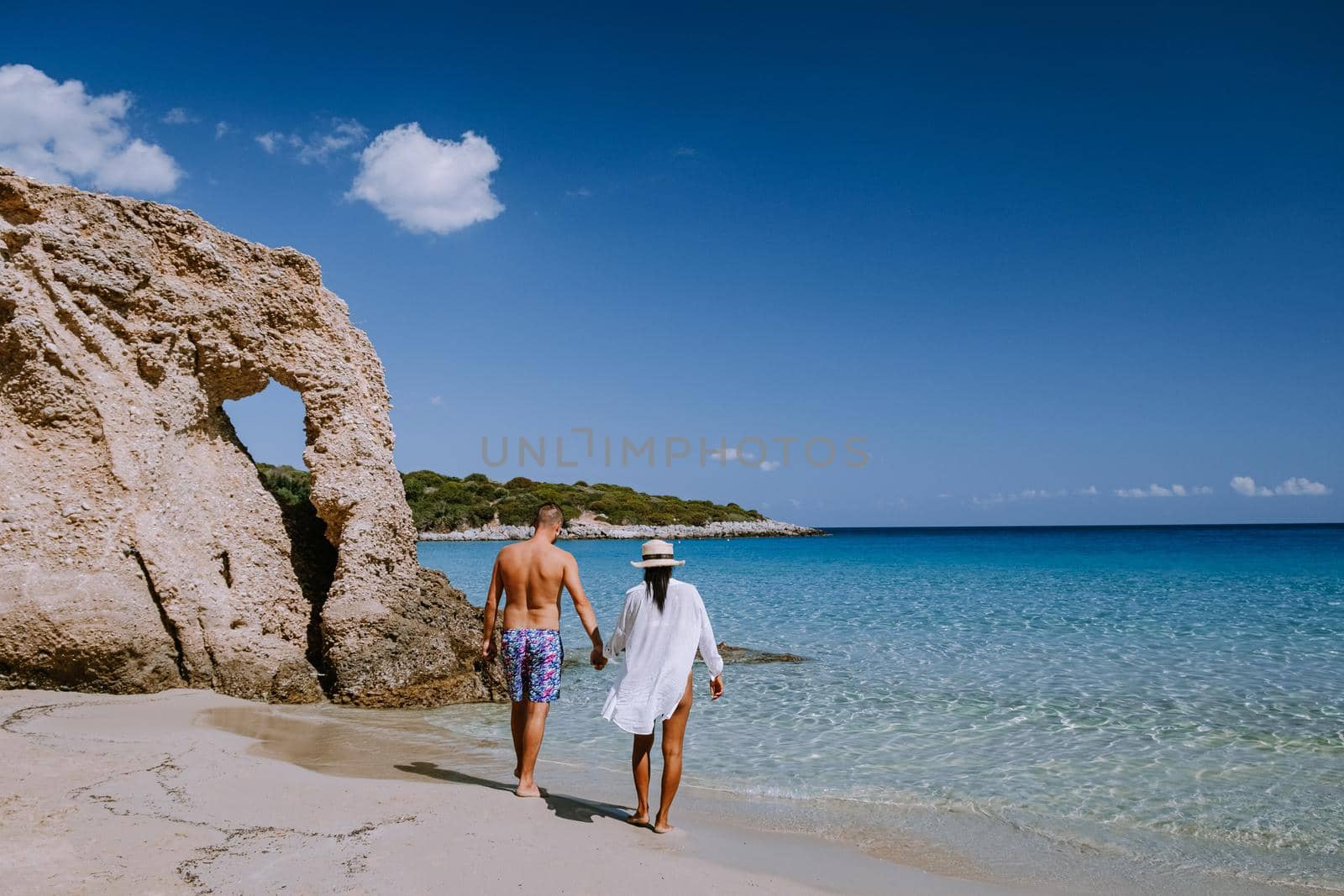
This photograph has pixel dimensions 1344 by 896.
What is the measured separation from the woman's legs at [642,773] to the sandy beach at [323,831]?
133mm

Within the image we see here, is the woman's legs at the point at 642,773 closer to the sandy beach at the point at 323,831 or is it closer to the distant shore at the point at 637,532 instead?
the sandy beach at the point at 323,831

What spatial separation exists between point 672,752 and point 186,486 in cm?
572

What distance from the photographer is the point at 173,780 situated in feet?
15.6

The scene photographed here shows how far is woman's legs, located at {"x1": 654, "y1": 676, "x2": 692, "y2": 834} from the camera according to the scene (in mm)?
4453

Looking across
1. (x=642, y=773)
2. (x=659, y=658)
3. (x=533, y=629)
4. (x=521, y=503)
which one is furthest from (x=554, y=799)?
(x=521, y=503)

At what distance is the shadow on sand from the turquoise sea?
3.96ft

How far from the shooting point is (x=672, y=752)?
448 centimetres

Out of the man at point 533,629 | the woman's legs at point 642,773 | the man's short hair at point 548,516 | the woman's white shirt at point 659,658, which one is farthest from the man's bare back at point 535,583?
the woman's legs at point 642,773

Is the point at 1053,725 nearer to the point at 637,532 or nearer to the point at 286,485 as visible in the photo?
the point at 286,485

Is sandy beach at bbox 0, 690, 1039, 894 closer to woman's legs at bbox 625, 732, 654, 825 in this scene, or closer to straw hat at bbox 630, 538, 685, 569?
woman's legs at bbox 625, 732, 654, 825

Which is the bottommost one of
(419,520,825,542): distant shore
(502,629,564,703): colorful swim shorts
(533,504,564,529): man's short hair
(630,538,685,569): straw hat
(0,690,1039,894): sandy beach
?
(419,520,825,542): distant shore

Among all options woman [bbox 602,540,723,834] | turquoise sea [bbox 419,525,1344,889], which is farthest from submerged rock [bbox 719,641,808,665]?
woman [bbox 602,540,723,834]

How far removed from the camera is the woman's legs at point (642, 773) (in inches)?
180

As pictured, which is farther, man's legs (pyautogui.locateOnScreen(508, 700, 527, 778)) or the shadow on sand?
man's legs (pyautogui.locateOnScreen(508, 700, 527, 778))
